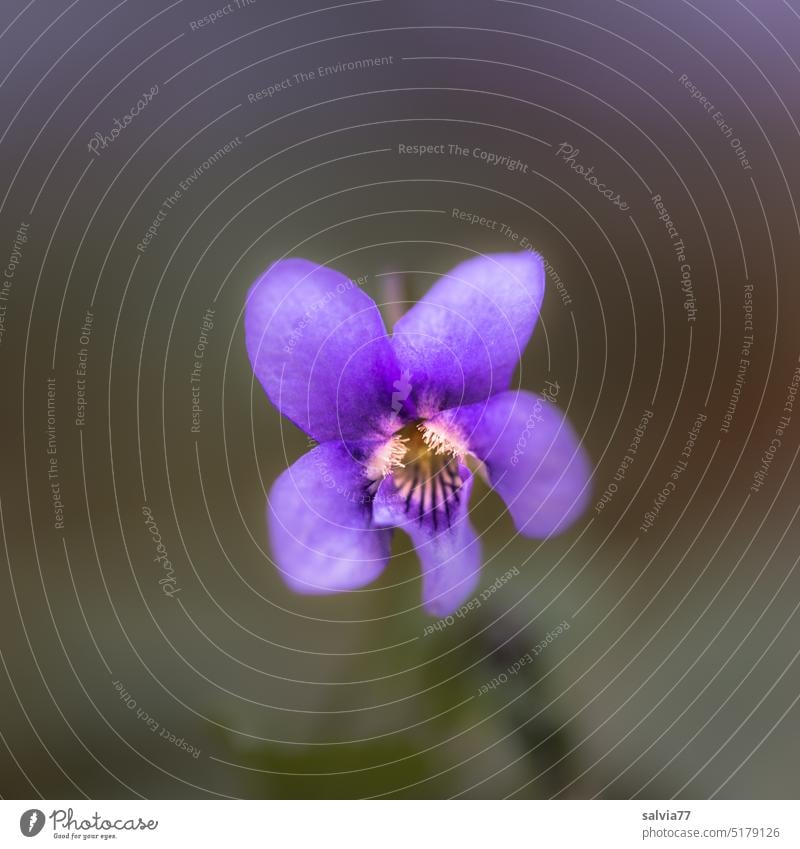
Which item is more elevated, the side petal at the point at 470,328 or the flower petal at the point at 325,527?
the side petal at the point at 470,328
